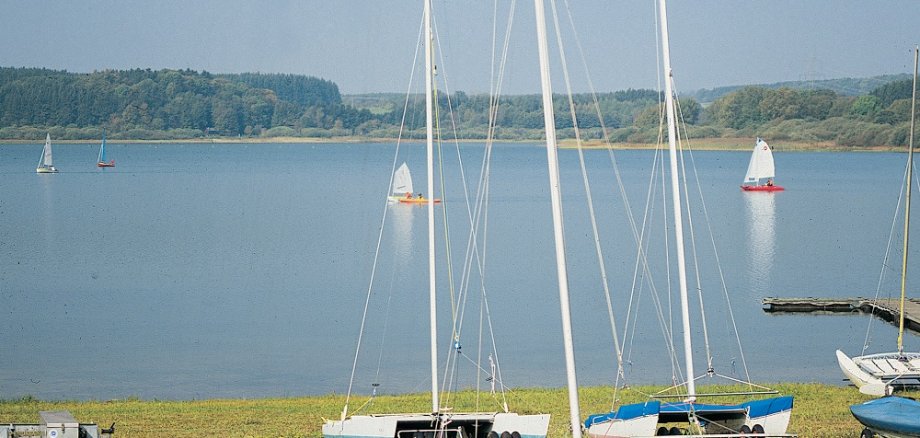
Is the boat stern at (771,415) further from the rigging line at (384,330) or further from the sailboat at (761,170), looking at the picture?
the sailboat at (761,170)

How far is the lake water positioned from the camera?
3525 cm

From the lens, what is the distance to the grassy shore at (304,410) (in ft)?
72.0

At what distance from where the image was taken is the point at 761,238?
243 feet

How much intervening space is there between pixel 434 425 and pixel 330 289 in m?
35.1

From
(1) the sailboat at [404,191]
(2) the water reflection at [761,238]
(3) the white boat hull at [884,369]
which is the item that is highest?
(3) the white boat hull at [884,369]

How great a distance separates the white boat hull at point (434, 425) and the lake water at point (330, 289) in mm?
13206

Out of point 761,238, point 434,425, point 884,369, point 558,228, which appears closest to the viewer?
point 558,228

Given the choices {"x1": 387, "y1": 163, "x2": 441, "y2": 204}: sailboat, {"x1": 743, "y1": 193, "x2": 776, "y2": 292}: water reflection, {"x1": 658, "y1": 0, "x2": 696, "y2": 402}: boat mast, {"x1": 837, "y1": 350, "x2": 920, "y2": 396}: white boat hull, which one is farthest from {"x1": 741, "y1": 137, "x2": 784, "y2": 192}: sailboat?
{"x1": 658, "y1": 0, "x2": 696, "y2": 402}: boat mast

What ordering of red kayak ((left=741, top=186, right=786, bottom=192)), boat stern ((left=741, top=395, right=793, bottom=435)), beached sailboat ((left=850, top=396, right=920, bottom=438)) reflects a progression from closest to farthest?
beached sailboat ((left=850, top=396, right=920, bottom=438)) < boat stern ((left=741, top=395, right=793, bottom=435)) < red kayak ((left=741, top=186, right=786, bottom=192))

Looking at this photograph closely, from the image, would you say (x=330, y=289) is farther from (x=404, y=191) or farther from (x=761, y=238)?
(x=404, y=191)

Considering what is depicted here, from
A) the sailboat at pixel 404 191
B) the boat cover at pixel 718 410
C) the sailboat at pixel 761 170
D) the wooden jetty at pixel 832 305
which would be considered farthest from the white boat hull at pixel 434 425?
the sailboat at pixel 761 170

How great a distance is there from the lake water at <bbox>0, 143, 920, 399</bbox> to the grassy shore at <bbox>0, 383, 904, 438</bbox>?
4106 millimetres

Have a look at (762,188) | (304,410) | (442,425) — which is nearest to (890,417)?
(442,425)

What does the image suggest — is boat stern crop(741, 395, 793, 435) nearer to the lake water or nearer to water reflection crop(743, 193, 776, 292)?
the lake water
